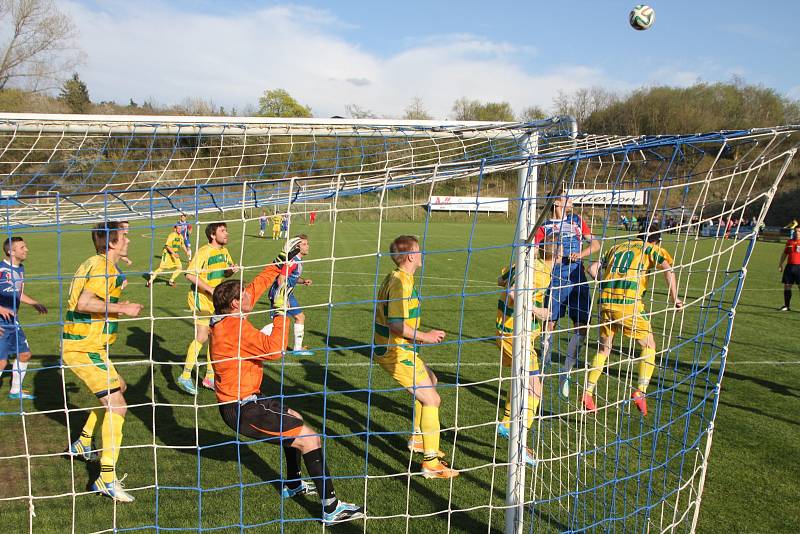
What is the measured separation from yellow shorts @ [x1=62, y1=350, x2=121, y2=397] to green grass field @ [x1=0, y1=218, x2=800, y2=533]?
23 centimetres

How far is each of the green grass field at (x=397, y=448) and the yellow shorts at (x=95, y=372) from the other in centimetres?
23

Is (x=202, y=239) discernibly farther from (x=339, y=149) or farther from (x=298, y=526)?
(x=298, y=526)

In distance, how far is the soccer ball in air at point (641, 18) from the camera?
4.60 m

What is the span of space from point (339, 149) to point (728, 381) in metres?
5.59

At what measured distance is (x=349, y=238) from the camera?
24219 millimetres

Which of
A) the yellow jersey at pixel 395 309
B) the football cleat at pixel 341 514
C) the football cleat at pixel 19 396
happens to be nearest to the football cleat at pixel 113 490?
the football cleat at pixel 341 514

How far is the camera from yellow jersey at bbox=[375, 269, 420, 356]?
432cm

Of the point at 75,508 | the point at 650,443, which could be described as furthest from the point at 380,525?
the point at 650,443

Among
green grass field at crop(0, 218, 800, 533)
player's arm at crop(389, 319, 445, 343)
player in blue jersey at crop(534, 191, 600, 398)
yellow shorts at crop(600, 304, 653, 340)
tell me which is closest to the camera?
green grass field at crop(0, 218, 800, 533)

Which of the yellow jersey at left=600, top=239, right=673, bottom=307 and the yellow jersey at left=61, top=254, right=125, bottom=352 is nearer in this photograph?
the yellow jersey at left=61, top=254, right=125, bottom=352

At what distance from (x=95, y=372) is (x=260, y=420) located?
159 centimetres

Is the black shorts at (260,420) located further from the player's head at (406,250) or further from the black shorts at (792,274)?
the black shorts at (792,274)

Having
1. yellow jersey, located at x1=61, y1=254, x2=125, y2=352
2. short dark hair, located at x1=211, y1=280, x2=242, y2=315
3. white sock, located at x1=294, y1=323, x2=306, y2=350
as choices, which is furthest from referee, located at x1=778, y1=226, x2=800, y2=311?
yellow jersey, located at x1=61, y1=254, x2=125, y2=352

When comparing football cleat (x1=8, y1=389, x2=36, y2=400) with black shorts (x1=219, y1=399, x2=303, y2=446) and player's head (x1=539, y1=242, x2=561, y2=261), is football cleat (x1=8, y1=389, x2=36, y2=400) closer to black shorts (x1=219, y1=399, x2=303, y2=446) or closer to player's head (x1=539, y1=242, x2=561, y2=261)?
black shorts (x1=219, y1=399, x2=303, y2=446)
